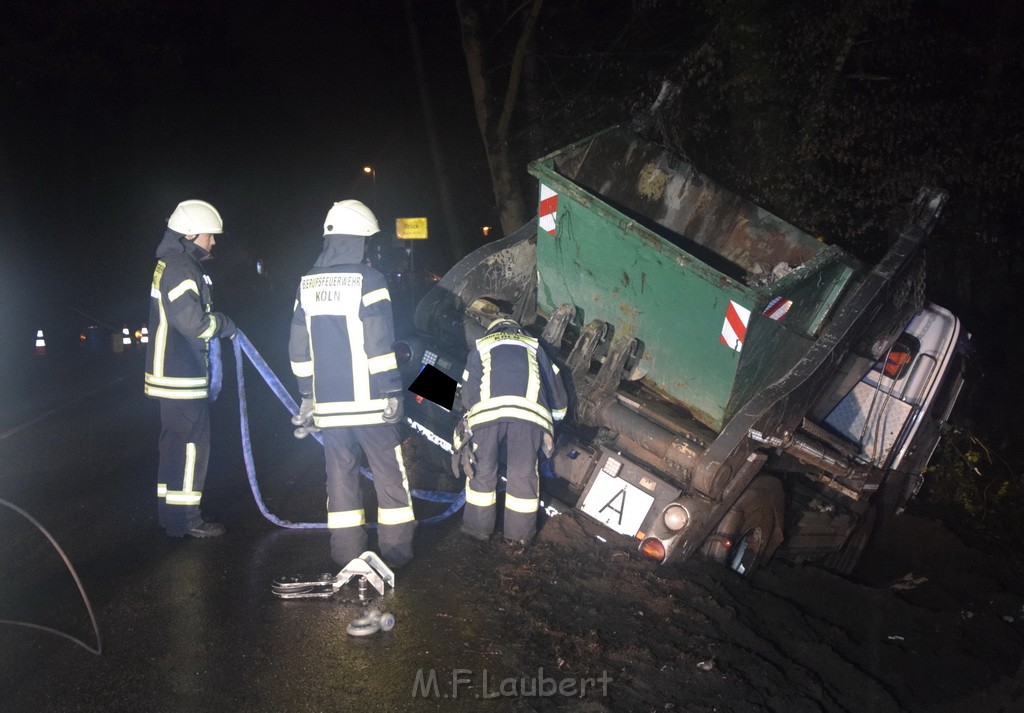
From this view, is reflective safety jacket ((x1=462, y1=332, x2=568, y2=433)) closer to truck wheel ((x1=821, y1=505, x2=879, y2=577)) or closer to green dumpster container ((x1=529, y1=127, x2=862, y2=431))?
green dumpster container ((x1=529, y1=127, x2=862, y2=431))

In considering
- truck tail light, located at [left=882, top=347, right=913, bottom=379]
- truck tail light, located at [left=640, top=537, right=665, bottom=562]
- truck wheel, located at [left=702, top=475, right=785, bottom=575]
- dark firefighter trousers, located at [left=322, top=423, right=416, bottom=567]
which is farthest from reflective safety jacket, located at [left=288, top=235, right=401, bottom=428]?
truck tail light, located at [left=882, top=347, right=913, bottom=379]

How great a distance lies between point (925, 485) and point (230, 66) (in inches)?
795

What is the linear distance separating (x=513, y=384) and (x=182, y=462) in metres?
2.05

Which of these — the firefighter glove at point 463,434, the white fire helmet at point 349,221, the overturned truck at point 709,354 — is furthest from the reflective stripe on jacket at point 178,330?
the firefighter glove at point 463,434

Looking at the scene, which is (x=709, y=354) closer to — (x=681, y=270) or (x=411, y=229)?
(x=681, y=270)

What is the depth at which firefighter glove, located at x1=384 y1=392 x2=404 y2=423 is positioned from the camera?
4438mm

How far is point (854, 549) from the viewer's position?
604cm

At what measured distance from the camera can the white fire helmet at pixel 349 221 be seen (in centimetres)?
446

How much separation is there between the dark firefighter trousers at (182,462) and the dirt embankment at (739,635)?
5.89 ft

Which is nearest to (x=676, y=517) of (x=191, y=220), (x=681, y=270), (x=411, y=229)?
(x=681, y=270)

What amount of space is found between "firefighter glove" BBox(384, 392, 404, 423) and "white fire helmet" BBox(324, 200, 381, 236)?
922 mm

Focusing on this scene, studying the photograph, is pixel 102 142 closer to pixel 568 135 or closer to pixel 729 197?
pixel 568 135

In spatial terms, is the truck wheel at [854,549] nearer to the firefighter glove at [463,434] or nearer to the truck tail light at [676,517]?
the truck tail light at [676,517]

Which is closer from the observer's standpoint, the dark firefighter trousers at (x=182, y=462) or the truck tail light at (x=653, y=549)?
the truck tail light at (x=653, y=549)
